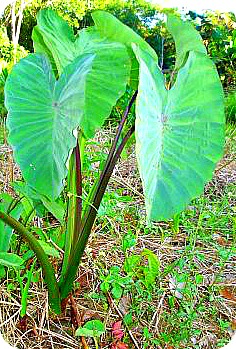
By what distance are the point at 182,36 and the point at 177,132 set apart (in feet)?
1.00

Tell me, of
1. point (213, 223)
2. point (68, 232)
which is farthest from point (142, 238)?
point (68, 232)

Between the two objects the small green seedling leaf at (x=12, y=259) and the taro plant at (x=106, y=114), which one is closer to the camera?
the taro plant at (x=106, y=114)

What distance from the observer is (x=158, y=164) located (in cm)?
86

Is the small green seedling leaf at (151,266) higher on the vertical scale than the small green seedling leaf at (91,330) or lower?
higher

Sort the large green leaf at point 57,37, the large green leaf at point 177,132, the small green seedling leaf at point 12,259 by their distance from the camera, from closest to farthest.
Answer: the large green leaf at point 177,132 < the small green seedling leaf at point 12,259 < the large green leaf at point 57,37

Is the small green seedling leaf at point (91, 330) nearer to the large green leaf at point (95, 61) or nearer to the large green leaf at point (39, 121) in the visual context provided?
the large green leaf at point (39, 121)

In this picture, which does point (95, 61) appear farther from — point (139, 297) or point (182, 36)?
point (139, 297)

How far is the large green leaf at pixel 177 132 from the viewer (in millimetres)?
806

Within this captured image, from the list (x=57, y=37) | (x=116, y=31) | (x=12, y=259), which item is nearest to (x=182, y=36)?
(x=116, y=31)

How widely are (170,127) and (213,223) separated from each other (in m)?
0.60

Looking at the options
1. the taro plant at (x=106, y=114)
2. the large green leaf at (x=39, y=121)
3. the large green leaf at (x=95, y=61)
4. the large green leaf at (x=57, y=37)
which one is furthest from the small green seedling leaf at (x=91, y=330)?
the large green leaf at (x=57, y=37)

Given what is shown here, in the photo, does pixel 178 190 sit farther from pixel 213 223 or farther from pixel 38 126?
pixel 213 223

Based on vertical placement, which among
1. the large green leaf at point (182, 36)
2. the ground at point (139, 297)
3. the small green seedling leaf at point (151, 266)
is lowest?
the ground at point (139, 297)

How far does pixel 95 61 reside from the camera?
3.51 ft
